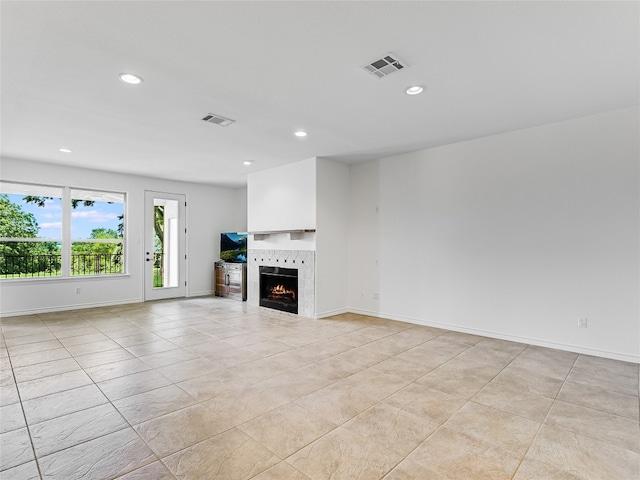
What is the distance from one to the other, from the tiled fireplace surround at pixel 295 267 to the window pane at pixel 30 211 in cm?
372

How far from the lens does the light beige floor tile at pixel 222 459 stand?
1.90 meters

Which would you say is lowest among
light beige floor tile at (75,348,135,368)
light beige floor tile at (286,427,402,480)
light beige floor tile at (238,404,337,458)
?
light beige floor tile at (286,427,402,480)

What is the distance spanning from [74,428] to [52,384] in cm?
105

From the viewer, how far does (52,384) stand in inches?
123

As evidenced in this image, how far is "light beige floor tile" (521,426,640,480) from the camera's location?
195cm

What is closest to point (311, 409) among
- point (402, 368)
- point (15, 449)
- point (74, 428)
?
point (402, 368)

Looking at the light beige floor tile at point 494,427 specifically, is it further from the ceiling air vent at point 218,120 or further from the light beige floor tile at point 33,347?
the light beige floor tile at point 33,347

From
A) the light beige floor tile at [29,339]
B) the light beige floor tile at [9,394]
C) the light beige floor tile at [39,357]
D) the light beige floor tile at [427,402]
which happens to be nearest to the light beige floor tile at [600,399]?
the light beige floor tile at [427,402]

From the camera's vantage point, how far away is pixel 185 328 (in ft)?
17.0

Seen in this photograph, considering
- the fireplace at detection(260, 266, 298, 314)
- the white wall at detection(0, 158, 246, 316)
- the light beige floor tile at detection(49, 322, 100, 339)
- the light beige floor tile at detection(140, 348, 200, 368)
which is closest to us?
the light beige floor tile at detection(140, 348, 200, 368)

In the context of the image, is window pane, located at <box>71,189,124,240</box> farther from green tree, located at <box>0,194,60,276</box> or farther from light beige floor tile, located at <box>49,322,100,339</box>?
light beige floor tile, located at <box>49,322,100,339</box>

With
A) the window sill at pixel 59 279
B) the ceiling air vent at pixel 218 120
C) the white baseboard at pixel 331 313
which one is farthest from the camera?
the window sill at pixel 59 279

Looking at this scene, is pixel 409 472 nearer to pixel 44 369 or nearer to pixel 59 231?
pixel 44 369

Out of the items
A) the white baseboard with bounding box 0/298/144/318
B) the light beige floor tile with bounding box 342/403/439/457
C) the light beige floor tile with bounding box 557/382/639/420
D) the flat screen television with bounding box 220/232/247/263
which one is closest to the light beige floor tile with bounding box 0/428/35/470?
the light beige floor tile with bounding box 342/403/439/457
